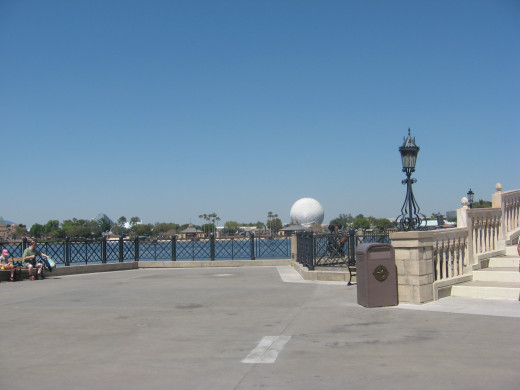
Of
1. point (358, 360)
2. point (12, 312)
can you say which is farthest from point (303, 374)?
point (12, 312)

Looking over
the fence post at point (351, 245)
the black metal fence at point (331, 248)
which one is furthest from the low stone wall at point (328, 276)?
the fence post at point (351, 245)

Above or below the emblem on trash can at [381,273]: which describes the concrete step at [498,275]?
below

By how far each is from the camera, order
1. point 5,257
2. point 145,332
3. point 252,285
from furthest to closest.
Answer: point 5,257 → point 252,285 → point 145,332

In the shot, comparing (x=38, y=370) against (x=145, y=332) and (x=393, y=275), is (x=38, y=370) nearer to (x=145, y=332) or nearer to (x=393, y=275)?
(x=145, y=332)

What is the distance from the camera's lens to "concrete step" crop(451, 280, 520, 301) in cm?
1077

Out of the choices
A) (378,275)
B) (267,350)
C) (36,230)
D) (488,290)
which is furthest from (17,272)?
(36,230)

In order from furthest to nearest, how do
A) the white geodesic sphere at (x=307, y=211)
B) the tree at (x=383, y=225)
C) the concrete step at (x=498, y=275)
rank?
the white geodesic sphere at (x=307, y=211) → the tree at (x=383, y=225) → the concrete step at (x=498, y=275)

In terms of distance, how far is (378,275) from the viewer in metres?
10.6

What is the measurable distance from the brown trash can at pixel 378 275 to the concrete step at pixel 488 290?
1918 millimetres

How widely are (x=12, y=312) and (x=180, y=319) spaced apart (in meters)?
4.11

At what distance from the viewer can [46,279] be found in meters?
19.4

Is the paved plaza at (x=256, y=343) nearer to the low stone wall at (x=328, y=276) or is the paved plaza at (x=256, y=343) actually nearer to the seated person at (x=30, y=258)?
the low stone wall at (x=328, y=276)

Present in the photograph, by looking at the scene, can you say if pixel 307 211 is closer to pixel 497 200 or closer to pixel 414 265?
pixel 497 200

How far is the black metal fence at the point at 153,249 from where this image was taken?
77.6 ft
